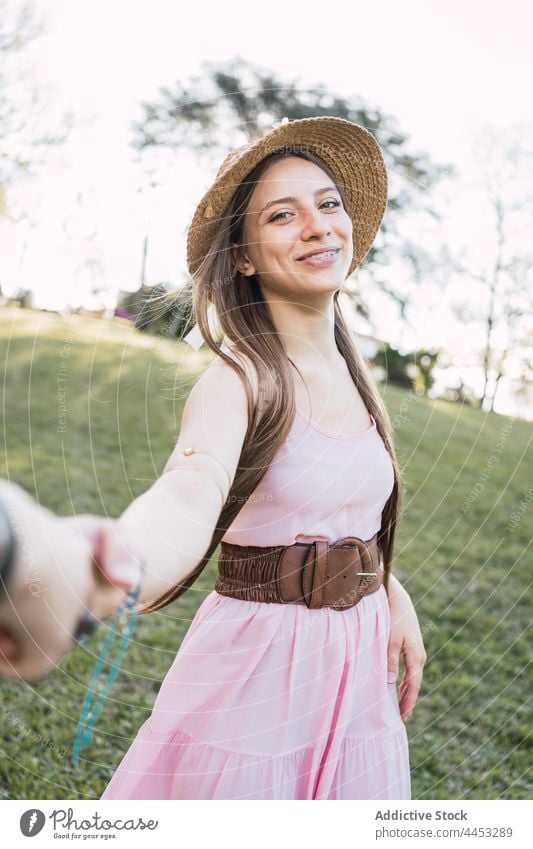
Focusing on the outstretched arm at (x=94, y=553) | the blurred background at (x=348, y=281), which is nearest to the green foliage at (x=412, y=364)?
the blurred background at (x=348, y=281)

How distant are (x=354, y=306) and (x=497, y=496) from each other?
289 centimetres

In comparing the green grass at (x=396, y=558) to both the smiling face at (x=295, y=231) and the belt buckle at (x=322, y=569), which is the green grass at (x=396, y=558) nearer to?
the smiling face at (x=295, y=231)

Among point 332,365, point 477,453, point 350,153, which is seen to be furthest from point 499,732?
point 477,453

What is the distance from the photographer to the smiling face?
4.17 ft

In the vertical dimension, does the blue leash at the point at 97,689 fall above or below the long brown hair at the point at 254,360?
below

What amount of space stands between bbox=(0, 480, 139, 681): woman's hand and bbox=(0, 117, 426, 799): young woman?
0.43m

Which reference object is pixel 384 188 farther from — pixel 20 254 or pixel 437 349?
pixel 437 349

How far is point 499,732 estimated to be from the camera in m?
2.77

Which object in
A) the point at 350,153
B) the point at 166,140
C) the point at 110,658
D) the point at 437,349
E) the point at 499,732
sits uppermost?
the point at 350,153

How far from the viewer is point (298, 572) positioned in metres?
1.22

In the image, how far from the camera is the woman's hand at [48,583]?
0.56 metres

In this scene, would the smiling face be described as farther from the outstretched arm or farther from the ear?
the outstretched arm

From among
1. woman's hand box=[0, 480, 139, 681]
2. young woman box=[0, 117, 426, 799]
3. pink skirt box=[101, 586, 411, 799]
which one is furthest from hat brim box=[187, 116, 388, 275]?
woman's hand box=[0, 480, 139, 681]

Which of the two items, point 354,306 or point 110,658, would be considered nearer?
point 354,306
